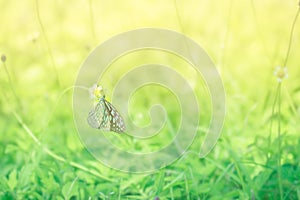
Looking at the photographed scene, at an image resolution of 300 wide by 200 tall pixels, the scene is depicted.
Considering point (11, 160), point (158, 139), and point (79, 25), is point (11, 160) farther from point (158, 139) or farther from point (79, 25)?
point (79, 25)

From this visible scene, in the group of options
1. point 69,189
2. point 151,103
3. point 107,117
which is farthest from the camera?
point 151,103

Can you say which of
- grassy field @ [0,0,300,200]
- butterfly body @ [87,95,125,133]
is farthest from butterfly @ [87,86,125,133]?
grassy field @ [0,0,300,200]

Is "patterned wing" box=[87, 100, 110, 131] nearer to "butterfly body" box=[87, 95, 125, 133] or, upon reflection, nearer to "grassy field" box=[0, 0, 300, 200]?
"butterfly body" box=[87, 95, 125, 133]

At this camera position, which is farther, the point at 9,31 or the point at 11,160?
the point at 9,31

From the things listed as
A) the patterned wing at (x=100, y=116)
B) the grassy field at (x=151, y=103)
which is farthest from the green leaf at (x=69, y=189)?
the patterned wing at (x=100, y=116)

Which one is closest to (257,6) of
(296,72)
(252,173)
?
(296,72)

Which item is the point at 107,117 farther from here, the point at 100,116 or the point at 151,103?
the point at 151,103

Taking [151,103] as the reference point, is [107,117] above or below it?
below

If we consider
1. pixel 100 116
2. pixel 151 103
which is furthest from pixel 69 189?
pixel 151 103
